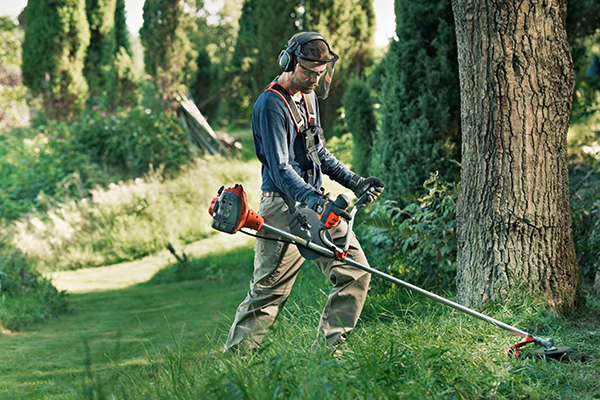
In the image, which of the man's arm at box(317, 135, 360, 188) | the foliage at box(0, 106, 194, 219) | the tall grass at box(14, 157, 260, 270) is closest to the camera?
the man's arm at box(317, 135, 360, 188)

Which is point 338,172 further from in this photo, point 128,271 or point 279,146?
point 128,271

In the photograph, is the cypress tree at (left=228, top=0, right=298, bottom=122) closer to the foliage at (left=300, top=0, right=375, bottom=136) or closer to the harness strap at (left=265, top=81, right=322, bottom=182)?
the foliage at (left=300, top=0, right=375, bottom=136)

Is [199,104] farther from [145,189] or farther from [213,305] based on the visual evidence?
[213,305]

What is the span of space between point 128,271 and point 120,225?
1.44 m

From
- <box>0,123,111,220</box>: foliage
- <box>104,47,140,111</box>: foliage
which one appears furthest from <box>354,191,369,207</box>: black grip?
<box>104,47,140,111</box>: foliage

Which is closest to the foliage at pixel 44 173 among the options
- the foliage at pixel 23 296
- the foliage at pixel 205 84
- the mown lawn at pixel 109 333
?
the foliage at pixel 23 296

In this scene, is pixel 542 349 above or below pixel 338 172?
below

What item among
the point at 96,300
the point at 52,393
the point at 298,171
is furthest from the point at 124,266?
the point at 298,171

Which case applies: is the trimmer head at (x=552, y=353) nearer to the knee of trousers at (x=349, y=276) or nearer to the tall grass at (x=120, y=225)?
the knee of trousers at (x=349, y=276)

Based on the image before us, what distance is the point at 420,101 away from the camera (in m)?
6.64

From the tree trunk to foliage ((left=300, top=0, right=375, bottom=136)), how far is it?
414 inches

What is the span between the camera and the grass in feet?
10.0

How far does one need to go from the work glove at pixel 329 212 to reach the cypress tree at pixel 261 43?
12.2 m

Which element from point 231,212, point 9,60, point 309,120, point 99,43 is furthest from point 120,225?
point 9,60
